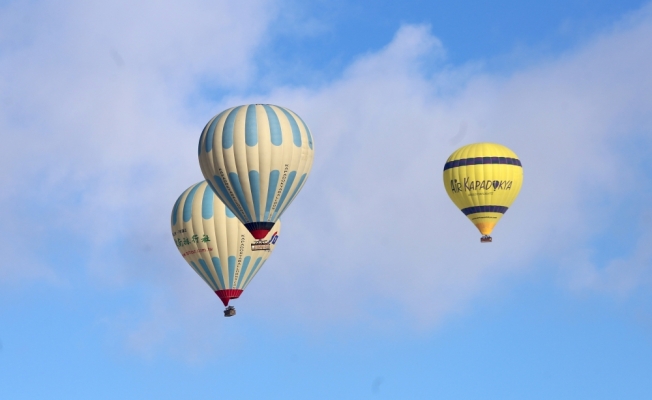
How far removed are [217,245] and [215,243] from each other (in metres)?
0.17

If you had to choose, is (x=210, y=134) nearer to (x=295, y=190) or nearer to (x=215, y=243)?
(x=295, y=190)

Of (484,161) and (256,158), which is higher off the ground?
(484,161)

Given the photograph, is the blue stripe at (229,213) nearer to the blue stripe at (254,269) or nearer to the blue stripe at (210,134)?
the blue stripe at (254,269)

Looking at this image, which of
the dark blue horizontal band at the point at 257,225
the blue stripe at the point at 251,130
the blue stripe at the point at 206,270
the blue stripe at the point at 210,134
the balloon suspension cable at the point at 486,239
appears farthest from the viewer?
the balloon suspension cable at the point at 486,239

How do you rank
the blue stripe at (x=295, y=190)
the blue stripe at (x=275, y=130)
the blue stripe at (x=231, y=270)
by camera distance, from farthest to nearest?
1. the blue stripe at (x=231, y=270)
2. the blue stripe at (x=295, y=190)
3. the blue stripe at (x=275, y=130)

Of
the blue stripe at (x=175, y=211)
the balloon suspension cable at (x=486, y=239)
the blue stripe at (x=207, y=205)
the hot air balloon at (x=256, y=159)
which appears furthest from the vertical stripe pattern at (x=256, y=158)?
the balloon suspension cable at (x=486, y=239)

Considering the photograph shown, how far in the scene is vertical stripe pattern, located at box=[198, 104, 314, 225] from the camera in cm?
7869

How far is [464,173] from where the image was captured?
91.4 m

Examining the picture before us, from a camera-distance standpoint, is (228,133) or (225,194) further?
(225,194)

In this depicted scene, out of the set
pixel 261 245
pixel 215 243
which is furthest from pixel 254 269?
pixel 215 243

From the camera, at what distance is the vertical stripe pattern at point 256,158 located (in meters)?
78.7

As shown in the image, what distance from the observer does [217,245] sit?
87.4 m

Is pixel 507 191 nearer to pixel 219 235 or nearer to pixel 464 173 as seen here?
pixel 464 173

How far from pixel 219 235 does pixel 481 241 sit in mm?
16858
